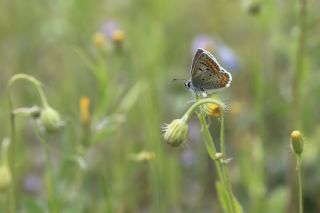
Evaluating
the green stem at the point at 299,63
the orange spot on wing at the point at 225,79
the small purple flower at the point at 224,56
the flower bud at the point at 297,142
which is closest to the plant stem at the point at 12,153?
the orange spot on wing at the point at 225,79

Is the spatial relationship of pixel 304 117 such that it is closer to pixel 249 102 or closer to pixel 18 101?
pixel 249 102

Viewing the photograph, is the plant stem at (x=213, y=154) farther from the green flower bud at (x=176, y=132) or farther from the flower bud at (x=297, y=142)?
the flower bud at (x=297, y=142)

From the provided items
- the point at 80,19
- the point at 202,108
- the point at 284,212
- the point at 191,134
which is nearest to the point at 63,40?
the point at 80,19

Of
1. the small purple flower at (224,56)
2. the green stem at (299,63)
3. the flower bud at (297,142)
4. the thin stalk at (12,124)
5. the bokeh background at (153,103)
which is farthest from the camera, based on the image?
the small purple flower at (224,56)

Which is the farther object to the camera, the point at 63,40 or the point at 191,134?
the point at 63,40

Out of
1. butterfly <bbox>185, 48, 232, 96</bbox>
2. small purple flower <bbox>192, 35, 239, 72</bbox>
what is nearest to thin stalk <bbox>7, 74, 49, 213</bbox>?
butterfly <bbox>185, 48, 232, 96</bbox>

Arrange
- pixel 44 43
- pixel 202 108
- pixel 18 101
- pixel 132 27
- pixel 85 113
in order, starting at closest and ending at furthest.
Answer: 1. pixel 202 108
2. pixel 85 113
3. pixel 18 101
4. pixel 132 27
5. pixel 44 43
